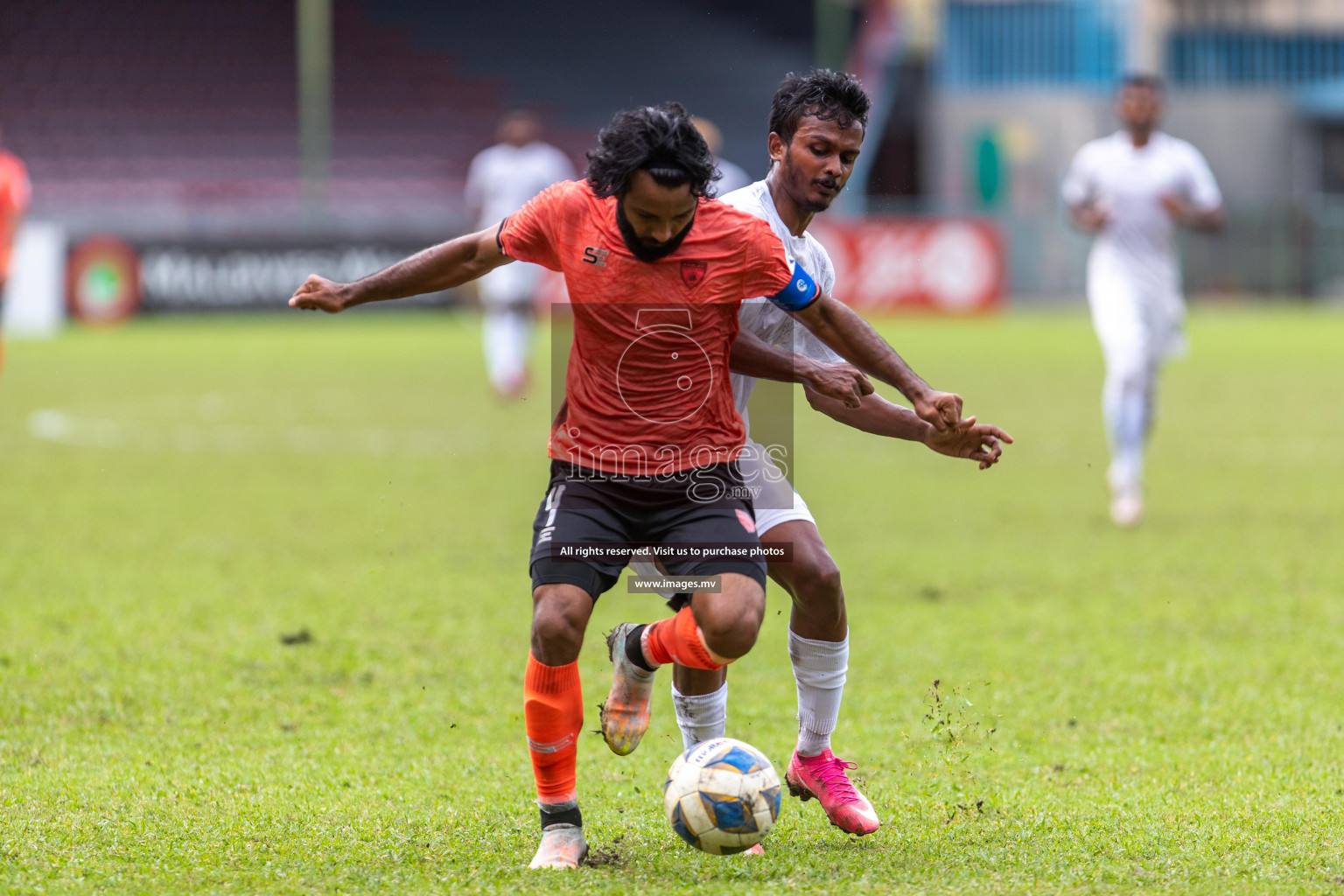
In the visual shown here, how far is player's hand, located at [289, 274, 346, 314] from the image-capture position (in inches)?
162

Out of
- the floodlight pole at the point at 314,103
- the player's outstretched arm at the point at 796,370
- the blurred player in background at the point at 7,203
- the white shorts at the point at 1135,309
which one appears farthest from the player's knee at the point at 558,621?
the floodlight pole at the point at 314,103

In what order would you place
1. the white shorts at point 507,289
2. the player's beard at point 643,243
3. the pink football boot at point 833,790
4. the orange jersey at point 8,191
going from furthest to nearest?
the white shorts at point 507,289, the orange jersey at point 8,191, the pink football boot at point 833,790, the player's beard at point 643,243

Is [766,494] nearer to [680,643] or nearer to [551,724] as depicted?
[680,643]

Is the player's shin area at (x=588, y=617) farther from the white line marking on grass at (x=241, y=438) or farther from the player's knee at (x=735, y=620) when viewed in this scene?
the white line marking on grass at (x=241, y=438)

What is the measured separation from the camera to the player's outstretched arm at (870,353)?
4082mm

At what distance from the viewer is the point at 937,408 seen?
4.07 m

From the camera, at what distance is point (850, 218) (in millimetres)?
30453

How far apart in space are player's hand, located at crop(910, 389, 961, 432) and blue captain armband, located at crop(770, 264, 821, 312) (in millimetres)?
361

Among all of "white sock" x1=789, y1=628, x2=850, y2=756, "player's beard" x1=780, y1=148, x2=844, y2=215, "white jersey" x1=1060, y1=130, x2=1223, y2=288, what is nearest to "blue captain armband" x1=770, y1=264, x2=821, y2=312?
"player's beard" x1=780, y1=148, x2=844, y2=215

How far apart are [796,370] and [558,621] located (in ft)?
2.86

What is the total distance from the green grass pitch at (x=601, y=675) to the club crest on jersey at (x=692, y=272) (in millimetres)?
1351

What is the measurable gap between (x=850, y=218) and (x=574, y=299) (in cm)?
2694

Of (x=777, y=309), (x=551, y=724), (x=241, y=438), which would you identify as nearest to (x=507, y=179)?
(x=241, y=438)

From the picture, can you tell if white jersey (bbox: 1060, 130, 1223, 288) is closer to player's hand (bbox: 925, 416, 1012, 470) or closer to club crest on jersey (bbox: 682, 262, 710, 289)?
player's hand (bbox: 925, 416, 1012, 470)
